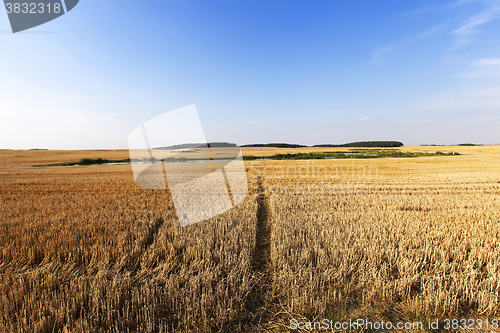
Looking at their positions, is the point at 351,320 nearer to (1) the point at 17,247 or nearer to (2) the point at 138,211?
(1) the point at 17,247

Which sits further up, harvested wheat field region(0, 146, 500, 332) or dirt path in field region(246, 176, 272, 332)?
harvested wheat field region(0, 146, 500, 332)

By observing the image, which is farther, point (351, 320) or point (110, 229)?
point (110, 229)

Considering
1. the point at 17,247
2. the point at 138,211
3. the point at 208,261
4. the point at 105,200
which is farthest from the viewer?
the point at 105,200

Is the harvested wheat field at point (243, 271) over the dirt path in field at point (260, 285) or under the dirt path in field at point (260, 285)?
over

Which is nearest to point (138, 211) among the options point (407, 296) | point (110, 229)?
point (110, 229)

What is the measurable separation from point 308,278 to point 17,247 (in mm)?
6512

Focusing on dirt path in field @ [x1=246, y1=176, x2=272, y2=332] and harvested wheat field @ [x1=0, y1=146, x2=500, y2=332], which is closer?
harvested wheat field @ [x1=0, y1=146, x2=500, y2=332]

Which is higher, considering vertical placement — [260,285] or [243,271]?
[243,271]

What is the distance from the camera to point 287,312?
3160 millimetres

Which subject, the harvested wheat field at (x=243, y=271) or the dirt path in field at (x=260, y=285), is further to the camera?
the dirt path in field at (x=260, y=285)

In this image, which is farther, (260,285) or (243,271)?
(243,271)

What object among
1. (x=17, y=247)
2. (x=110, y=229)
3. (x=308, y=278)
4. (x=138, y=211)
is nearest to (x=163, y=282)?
(x=308, y=278)

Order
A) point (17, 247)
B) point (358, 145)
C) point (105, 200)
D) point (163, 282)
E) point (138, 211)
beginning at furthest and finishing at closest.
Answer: point (358, 145)
point (105, 200)
point (138, 211)
point (17, 247)
point (163, 282)

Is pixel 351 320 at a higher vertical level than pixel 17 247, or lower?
lower
